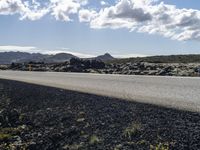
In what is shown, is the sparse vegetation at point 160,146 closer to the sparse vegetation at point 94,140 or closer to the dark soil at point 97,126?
the dark soil at point 97,126

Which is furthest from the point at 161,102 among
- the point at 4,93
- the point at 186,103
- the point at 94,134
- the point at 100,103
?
the point at 4,93

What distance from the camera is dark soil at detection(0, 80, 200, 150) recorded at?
8641mm

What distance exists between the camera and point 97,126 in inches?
409

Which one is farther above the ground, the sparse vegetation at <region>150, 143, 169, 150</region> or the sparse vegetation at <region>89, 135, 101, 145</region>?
the sparse vegetation at <region>150, 143, 169, 150</region>

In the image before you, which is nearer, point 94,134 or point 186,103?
point 94,134

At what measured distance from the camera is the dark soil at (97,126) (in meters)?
8.64

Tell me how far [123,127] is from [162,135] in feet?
4.27

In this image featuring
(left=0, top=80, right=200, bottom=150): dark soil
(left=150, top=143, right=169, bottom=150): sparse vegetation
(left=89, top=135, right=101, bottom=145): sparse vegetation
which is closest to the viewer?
(left=150, top=143, right=169, bottom=150): sparse vegetation

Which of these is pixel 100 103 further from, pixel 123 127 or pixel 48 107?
pixel 123 127

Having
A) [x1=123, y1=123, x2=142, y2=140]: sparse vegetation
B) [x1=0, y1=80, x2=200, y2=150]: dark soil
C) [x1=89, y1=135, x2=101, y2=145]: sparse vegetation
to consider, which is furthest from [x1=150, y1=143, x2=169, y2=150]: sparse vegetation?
[x1=89, y1=135, x2=101, y2=145]: sparse vegetation

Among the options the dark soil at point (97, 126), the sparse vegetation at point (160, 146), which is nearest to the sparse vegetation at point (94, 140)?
the dark soil at point (97, 126)

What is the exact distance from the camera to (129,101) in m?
13.5

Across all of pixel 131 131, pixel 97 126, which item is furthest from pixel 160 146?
pixel 97 126

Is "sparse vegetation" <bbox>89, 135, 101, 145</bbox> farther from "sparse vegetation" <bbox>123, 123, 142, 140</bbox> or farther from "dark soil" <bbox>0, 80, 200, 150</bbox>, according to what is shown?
"sparse vegetation" <bbox>123, 123, 142, 140</bbox>
